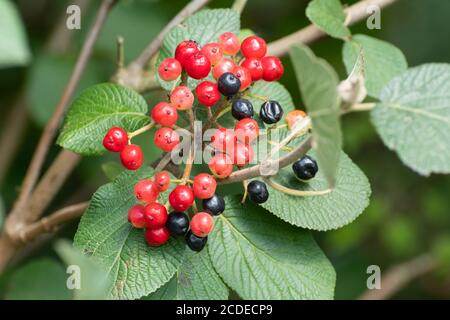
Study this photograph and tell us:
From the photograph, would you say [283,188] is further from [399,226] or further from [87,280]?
[399,226]

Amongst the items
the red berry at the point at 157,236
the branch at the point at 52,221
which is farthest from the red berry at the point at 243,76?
the branch at the point at 52,221

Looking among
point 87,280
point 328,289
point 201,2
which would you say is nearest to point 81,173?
point 201,2

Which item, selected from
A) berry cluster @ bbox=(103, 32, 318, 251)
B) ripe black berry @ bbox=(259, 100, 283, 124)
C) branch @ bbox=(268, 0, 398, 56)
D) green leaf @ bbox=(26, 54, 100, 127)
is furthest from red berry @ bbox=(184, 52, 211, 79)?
green leaf @ bbox=(26, 54, 100, 127)

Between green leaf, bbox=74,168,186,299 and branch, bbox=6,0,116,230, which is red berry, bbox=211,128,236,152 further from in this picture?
branch, bbox=6,0,116,230

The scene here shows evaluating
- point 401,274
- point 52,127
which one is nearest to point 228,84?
point 52,127

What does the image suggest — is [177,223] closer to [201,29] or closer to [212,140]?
[212,140]
